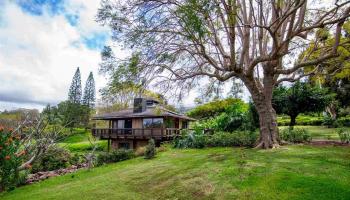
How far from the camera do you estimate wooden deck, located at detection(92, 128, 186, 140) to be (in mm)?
24469

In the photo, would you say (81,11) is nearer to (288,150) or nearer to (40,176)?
(40,176)

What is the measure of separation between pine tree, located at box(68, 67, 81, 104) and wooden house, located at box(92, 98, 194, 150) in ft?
98.9

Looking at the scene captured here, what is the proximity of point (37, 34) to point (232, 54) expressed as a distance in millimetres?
8114

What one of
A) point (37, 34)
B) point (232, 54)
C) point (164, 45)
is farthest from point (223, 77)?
point (37, 34)

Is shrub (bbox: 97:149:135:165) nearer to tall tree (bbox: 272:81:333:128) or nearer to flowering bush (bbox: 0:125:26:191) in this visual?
flowering bush (bbox: 0:125:26:191)

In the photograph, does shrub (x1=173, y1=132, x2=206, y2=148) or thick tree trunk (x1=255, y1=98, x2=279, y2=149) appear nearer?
thick tree trunk (x1=255, y1=98, x2=279, y2=149)

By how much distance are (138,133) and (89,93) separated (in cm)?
3866

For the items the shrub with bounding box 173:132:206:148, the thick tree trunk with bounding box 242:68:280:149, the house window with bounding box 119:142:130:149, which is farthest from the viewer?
the house window with bounding box 119:142:130:149

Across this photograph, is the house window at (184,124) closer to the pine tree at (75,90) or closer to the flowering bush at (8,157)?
the flowering bush at (8,157)

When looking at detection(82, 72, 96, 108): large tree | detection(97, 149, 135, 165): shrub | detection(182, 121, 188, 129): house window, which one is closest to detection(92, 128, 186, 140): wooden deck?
detection(182, 121, 188, 129): house window

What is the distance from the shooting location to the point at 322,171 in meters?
6.91

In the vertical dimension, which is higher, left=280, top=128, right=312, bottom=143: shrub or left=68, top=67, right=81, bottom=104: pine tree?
left=68, top=67, right=81, bottom=104: pine tree

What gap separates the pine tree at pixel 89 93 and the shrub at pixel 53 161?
4575cm

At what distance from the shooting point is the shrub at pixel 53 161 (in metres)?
14.9
